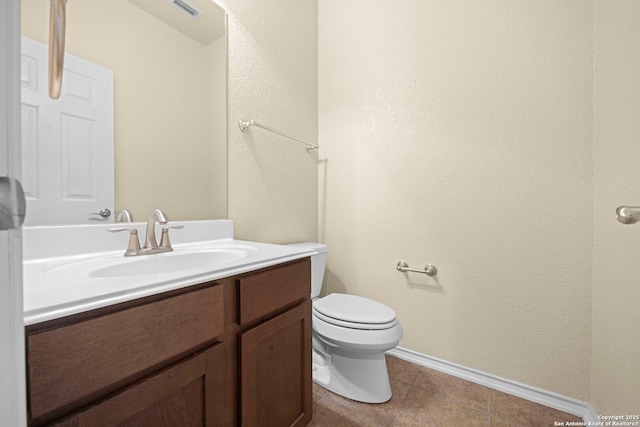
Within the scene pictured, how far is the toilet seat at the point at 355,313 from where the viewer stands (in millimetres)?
1225

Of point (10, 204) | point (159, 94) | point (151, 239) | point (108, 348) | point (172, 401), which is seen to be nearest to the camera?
point (10, 204)

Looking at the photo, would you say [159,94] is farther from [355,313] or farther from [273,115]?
[355,313]

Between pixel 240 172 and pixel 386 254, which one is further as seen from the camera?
pixel 386 254

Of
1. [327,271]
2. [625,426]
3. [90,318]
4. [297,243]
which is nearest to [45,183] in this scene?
[90,318]

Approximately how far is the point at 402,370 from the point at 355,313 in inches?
23.1

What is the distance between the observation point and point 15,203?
0.27 m

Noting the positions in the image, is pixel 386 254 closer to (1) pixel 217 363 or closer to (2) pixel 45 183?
(1) pixel 217 363

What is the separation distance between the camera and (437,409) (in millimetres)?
1249

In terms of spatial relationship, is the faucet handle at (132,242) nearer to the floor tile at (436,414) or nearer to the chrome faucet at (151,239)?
the chrome faucet at (151,239)

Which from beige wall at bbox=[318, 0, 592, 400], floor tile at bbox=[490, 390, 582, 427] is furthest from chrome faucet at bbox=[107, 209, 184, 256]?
floor tile at bbox=[490, 390, 582, 427]

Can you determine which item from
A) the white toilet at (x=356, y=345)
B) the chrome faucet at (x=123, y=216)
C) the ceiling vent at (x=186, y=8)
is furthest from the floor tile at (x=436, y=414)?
the ceiling vent at (x=186, y=8)

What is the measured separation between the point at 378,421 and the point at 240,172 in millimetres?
1364

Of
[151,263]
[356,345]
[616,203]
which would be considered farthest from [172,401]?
[616,203]

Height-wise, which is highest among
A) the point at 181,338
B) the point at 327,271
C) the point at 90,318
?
the point at 90,318
